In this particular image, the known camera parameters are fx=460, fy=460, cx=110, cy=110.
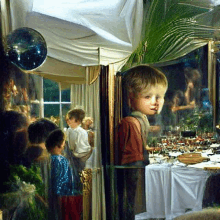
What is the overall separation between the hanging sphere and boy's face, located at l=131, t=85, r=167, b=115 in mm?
900

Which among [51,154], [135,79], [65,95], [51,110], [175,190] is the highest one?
[135,79]

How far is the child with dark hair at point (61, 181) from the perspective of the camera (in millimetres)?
3936

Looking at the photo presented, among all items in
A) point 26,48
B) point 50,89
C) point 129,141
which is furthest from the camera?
point 129,141

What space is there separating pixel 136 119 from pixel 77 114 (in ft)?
1.72

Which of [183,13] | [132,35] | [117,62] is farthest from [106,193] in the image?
[183,13]

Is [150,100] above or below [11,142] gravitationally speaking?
above

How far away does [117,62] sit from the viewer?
13.1 feet

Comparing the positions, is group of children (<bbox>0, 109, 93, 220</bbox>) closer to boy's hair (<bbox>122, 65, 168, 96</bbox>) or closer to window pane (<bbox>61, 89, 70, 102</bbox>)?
window pane (<bbox>61, 89, 70, 102</bbox>)

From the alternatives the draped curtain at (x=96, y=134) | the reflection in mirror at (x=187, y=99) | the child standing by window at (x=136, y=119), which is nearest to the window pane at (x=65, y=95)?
the draped curtain at (x=96, y=134)

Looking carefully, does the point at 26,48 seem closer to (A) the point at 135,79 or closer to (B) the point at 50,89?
(B) the point at 50,89

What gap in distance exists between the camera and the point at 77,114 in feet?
12.9

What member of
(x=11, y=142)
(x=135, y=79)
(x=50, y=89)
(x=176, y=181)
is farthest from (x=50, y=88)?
(x=176, y=181)

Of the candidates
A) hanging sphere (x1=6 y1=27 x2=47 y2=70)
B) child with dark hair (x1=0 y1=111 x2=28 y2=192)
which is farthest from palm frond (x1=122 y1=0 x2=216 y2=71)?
child with dark hair (x1=0 y1=111 x2=28 y2=192)

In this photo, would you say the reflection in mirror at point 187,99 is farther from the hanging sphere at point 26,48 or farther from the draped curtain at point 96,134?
the hanging sphere at point 26,48
